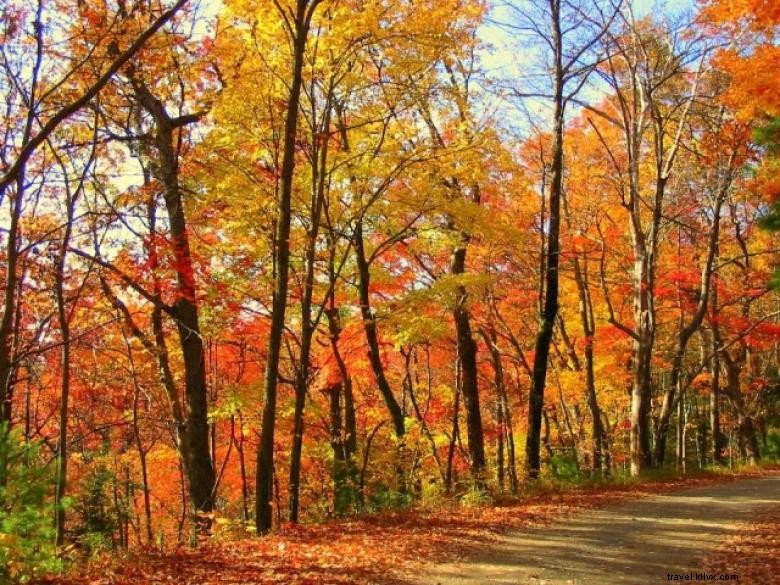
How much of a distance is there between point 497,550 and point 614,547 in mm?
1315

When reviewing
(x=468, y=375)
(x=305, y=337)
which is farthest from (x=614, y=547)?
(x=468, y=375)

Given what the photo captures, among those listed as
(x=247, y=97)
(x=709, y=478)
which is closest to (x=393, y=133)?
(x=247, y=97)

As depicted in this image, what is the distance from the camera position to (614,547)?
723 centimetres

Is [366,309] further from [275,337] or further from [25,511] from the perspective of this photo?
[25,511]

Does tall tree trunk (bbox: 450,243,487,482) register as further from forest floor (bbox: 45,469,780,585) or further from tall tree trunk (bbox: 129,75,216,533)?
tall tree trunk (bbox: 129,75,216,533)

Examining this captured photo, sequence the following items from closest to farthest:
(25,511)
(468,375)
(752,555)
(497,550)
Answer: (25,511)
(752,555)
(497,550)
(468,375)

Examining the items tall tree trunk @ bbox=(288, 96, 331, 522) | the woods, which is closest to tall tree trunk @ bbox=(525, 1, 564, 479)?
the woods

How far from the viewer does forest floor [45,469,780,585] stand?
239 inches

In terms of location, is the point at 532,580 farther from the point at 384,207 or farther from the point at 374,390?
the point at 374,390

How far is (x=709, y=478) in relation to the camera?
1430cm

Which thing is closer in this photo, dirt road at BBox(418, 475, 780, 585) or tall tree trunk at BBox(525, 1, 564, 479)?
dirt road at BBox(418, 475, 780, 585)

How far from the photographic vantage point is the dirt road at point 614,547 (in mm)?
6137

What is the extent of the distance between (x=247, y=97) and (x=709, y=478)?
12.4m

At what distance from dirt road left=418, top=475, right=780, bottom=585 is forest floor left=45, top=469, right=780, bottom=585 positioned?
1cm
